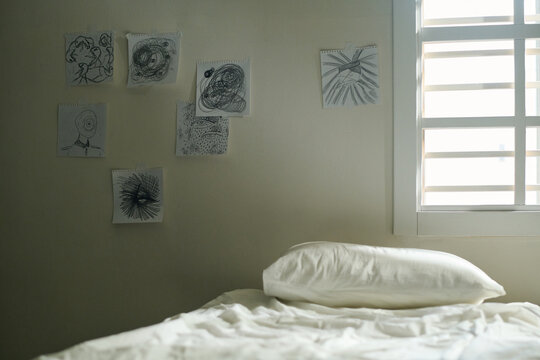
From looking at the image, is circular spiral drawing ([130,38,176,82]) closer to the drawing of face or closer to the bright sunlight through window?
the drawing of face

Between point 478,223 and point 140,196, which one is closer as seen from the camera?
point 478,223

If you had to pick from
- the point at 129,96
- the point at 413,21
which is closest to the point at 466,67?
the point at 413,21

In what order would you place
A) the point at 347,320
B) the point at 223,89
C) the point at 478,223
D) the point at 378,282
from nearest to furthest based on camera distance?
1. the point at 347,320
2. the point at 378,282
3. the point at 478,223
4. the point at 223,89

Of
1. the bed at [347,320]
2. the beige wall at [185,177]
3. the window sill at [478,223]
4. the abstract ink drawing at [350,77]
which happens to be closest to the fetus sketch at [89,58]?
the beige wall at [185,177]

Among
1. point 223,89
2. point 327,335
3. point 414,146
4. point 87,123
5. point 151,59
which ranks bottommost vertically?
point 327,335

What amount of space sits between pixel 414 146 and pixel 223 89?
86cm

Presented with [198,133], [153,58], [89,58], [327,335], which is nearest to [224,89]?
[198,133]

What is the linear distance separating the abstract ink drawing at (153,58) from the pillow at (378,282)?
1107mm

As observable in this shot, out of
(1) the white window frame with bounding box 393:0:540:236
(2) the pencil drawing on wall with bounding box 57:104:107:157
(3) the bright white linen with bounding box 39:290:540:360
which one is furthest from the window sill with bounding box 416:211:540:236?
(2) the pencil drawing on wall with bounding box 57:104:107:157

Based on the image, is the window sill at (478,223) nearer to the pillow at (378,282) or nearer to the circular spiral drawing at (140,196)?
the pillow at (378,282)

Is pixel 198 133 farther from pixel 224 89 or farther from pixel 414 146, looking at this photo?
pixel 414 146

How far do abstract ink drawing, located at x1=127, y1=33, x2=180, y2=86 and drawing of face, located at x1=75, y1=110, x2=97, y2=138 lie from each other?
23cm

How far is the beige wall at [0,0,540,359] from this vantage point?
234 cm

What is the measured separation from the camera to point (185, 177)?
244cm
